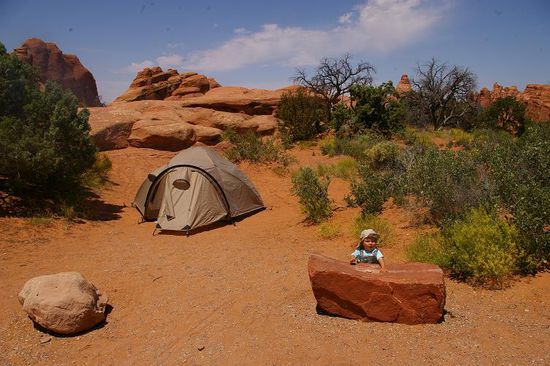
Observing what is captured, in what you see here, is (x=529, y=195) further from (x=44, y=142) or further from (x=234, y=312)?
(x=44, y=142)

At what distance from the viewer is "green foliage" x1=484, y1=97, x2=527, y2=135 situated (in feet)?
87.5

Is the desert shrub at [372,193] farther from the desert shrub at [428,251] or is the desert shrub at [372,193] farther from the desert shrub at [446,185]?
the desert shrub at [428,251]

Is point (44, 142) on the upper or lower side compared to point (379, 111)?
lower

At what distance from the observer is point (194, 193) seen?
9.71 m

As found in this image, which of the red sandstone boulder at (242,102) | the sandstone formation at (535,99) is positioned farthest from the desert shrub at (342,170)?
the sandstone formation at (535,99)

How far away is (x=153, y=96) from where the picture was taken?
30734mm

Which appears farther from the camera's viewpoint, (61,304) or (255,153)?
(255,153)

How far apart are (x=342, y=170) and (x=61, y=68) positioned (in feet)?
127

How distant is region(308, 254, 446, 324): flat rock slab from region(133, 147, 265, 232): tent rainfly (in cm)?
532

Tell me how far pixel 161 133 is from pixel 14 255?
34.3 feet

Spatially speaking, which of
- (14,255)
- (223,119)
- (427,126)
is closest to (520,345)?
(14,255)

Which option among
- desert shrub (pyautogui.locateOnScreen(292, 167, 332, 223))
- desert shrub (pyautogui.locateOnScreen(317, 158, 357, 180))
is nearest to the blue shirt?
desert shrub (pyautogui.locateOnScreen(292, 167, 332, 223))

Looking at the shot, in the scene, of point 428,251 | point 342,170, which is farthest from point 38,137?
point 342,170

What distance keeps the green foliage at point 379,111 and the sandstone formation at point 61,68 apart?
2751cm
